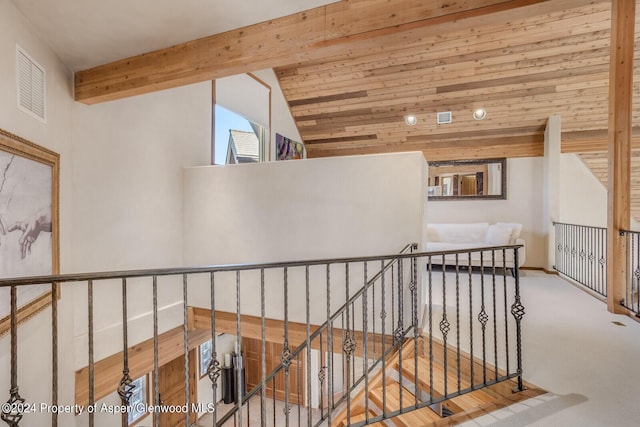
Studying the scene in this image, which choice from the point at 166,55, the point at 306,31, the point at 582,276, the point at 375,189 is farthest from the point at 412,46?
the point at 582,276

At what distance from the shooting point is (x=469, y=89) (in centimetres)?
565

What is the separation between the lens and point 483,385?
218 cm

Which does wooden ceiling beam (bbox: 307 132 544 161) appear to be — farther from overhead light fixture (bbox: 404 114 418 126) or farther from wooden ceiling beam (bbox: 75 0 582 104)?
wooden ceiling beam (bbox: 75 0 582 104)

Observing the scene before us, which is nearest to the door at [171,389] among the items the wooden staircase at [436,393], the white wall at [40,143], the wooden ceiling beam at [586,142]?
the white wall at [40,143]

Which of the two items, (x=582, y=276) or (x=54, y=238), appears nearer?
(x=54, y=238)

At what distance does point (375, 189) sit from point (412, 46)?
3.07 metres

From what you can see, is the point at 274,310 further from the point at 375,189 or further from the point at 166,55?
the point at 166,55

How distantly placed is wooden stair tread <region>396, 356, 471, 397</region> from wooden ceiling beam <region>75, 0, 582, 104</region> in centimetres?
242

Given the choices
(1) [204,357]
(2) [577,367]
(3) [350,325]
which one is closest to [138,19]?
(3) [350,325]

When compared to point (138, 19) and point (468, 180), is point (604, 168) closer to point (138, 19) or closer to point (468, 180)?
point (468, 180)

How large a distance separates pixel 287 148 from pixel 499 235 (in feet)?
15.0

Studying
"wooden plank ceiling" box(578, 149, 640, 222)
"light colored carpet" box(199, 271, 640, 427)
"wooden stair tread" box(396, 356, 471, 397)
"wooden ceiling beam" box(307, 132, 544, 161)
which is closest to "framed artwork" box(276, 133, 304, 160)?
"wooden ceiling beam" box(307, 132, 544, 161)

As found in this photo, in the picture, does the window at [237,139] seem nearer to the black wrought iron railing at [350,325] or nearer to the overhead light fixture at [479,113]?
the black wrought iron railing at [350,325]

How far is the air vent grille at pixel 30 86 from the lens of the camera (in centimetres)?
221
